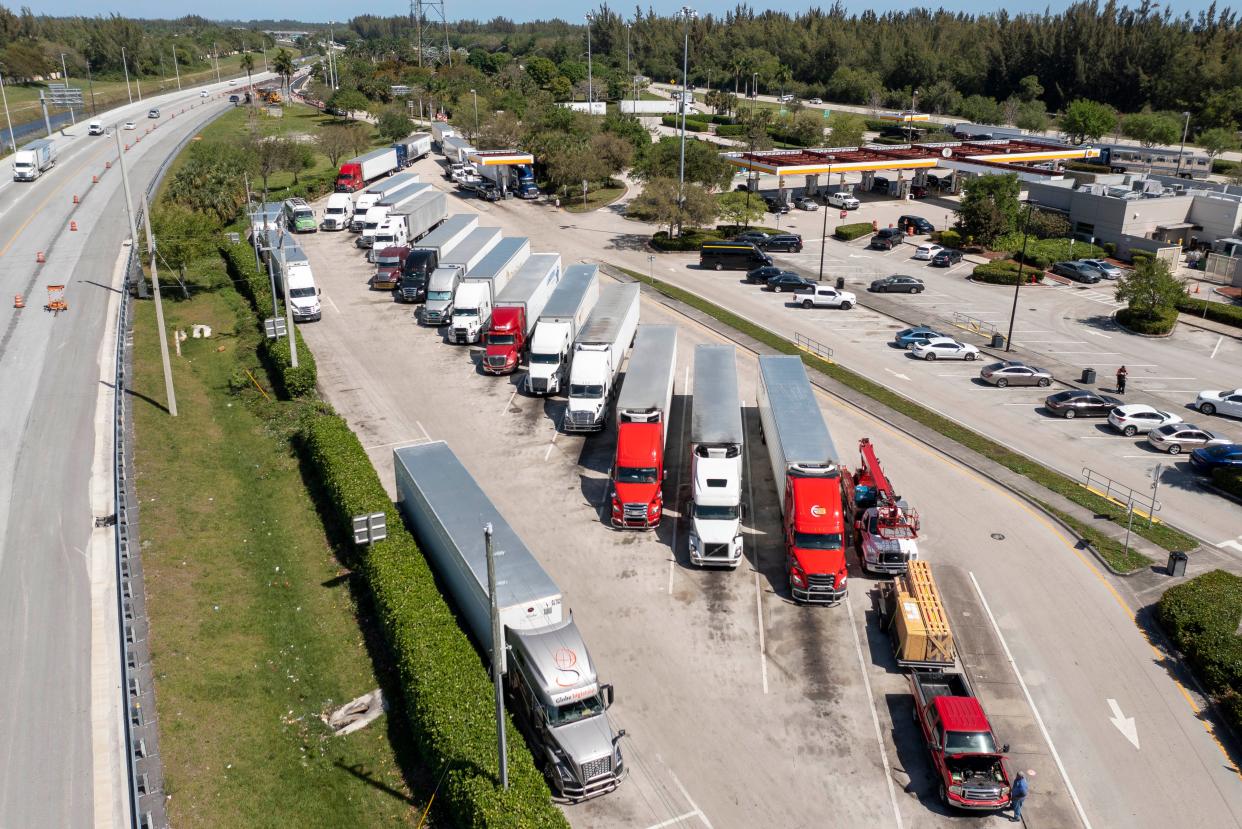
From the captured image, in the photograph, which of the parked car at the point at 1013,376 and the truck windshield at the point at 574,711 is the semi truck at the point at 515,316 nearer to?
the parked car at the point at 1013,376

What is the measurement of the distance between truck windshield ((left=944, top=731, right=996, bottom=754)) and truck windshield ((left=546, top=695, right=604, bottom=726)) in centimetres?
783

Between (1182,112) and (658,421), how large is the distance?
135m

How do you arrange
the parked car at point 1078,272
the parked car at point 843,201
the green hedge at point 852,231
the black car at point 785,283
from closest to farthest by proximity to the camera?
the black car at point 785,283 < the parked car at point 1078,272 < the green hedge at point 852,231 < the parked car at point 843,201

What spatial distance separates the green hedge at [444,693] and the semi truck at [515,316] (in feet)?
51.5

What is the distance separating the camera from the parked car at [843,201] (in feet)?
274

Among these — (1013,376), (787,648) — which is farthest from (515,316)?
(1013,376)

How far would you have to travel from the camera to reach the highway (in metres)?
18.6

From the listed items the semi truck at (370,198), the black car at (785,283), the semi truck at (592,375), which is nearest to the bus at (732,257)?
the black car at (785,283)

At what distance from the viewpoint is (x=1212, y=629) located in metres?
23.8

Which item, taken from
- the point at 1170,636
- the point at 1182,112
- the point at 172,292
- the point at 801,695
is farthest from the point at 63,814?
the point at 1182,112

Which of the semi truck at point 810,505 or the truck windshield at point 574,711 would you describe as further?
the semi truck at point 810,505

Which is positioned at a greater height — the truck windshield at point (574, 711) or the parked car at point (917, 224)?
the parked car at point (917, 224)

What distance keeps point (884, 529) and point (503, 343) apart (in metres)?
21.8

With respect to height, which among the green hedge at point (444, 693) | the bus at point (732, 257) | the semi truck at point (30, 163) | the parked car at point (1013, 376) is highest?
the semi truck at point (30, 163)
